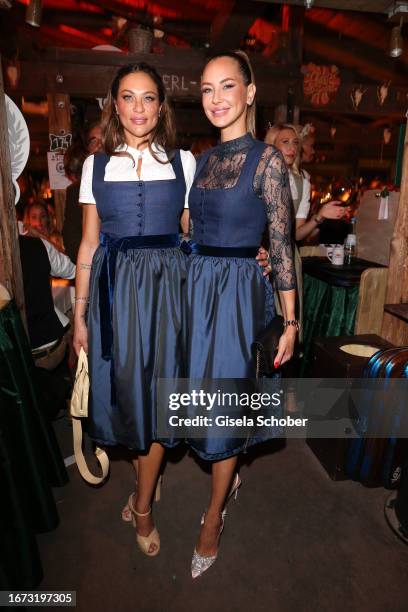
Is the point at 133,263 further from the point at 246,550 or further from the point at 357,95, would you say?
the point at 357,95

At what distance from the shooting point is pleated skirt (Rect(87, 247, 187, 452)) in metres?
1.67

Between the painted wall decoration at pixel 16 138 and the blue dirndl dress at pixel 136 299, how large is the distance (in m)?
0.66

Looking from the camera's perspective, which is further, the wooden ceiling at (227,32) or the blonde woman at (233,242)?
the wooden ceiling at (227,32)

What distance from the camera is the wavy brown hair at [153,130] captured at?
1712mm

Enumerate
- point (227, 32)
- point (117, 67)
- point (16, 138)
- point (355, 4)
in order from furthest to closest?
point (227, 32) < point (117, 67) < point (355, 4) < point (16, 138)

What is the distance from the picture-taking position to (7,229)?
2.09m

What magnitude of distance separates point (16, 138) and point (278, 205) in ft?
4.64

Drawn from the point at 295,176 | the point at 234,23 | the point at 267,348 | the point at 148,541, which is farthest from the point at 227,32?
the point at 148,541

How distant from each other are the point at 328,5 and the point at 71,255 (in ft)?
7.83

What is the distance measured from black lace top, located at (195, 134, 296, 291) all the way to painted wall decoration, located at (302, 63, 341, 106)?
410 centimetres

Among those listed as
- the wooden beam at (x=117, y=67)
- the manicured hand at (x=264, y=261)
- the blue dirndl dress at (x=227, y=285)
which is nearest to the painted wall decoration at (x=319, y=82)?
the wooden beam at (x=117, y=67)

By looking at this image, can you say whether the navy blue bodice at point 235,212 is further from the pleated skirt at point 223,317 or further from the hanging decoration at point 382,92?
the hanging decoration at point 382,92

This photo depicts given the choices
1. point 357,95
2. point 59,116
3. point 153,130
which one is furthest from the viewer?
point 357,95

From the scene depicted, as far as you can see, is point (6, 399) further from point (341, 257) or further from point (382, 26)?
point (382, 26)
